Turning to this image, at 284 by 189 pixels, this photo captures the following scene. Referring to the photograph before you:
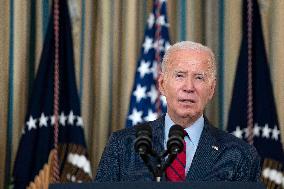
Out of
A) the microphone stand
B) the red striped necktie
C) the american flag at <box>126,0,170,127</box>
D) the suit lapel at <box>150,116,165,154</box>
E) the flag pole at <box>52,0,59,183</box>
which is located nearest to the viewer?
the microphone stand

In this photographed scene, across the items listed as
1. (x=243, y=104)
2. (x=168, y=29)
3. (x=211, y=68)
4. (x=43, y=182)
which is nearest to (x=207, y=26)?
(x=168, y=29)

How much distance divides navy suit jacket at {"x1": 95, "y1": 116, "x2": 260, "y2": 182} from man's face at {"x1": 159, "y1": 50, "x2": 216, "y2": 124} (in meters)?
0.13

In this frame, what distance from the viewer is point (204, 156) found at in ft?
9.03

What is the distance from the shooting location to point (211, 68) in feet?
9.50

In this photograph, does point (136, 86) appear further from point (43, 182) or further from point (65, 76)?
point (43, 182)

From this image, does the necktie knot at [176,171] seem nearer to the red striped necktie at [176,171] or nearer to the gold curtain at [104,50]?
the red striped necktie at [176,171]

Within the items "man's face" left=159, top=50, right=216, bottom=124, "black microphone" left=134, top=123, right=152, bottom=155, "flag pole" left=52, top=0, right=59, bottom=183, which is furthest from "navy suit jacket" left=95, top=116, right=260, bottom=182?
"flag pole" left=52, top=0, right=59, bottom=183

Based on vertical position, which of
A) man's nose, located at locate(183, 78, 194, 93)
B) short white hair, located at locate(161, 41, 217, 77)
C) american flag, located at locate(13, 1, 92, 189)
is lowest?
american flag, located at locate(13, 1, 92, 189)

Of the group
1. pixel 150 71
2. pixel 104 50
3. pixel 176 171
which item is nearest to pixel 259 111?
pixel 150 71

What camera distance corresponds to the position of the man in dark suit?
2717 mm

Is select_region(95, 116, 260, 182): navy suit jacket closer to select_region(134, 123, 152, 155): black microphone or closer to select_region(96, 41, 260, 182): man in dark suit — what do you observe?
select_region(96, 41, 260, 182): man in dark suit

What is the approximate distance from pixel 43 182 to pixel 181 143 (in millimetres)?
2694

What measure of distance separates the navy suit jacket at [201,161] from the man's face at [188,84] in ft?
0.41

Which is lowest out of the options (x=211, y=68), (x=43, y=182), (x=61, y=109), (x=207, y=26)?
(x=43, y=182)
